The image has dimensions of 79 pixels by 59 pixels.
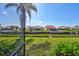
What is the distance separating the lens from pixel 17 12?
103 inches

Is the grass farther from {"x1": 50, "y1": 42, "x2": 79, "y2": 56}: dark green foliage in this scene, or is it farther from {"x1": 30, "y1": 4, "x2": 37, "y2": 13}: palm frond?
{"x1": 30, "y1": 4, "x2": 37, "y2": 13}: palm frond

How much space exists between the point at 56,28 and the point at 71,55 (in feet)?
1.17

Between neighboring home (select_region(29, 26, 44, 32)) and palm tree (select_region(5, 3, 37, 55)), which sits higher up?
palm tree (select_region(5, 3, 37, 55))

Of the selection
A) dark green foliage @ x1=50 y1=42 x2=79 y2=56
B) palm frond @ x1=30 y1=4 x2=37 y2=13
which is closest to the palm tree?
palm frond @ x1=30 y1=4 x2=37 y2=13

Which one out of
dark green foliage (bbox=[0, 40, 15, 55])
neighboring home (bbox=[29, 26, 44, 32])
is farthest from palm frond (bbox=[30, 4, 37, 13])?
dark green foliage (bbox=[0, 40, 15, 55])

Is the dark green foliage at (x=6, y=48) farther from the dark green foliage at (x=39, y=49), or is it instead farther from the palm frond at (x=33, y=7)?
the palm frond at (x=33, y=7)

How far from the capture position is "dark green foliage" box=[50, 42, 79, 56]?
8.55ft

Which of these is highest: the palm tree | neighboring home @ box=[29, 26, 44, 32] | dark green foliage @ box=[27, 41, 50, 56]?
the palm tree

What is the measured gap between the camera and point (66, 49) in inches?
103

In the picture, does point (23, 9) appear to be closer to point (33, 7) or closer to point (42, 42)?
point (33, 7)

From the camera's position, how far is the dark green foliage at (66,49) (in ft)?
8.55

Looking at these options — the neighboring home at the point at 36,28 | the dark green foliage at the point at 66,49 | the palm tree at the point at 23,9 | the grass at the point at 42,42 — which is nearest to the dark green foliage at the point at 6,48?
the grass at the point at 42,42

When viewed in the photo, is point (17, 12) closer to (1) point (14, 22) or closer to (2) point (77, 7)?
(1) point (14, 22)

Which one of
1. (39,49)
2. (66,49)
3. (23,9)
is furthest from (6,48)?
(66,49)
